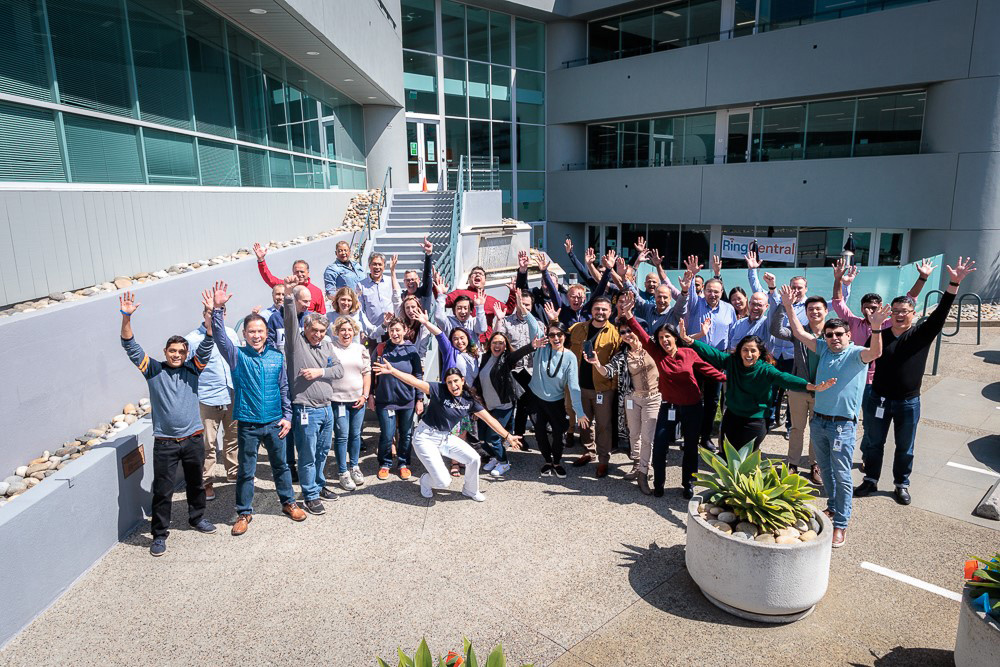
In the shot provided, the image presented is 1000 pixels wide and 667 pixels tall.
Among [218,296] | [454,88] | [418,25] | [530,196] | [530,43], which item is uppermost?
[530,43]

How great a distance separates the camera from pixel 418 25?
22172mm

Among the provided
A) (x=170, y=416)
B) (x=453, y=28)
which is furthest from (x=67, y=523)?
(x=453, y=28)

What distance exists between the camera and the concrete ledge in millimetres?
4074

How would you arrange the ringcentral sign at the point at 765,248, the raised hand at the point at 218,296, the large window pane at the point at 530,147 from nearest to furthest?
the raised hand at the point at 218,296 → the ringcentral sign at the point at 765,248 → the large window pane at the point at 530,147

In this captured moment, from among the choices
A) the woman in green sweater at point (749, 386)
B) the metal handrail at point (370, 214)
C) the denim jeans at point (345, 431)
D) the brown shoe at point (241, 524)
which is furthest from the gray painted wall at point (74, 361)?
the metal handrail at point (370, 214)

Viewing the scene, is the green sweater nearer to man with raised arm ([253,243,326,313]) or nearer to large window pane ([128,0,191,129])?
man with raised arm ([253,243,326,313])

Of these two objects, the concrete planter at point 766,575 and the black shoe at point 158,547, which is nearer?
the concrete planter at point 766,575

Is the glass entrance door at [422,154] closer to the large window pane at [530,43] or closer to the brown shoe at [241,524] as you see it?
the large window pane at [530,43]

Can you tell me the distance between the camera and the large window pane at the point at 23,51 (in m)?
5.86

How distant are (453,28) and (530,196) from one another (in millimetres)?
7134

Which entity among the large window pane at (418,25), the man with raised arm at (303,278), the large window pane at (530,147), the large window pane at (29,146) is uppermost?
the large window pane at (418,25)

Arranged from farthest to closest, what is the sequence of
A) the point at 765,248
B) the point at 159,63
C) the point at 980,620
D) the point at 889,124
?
the point at 765,248, the point at 889,124, the point at 159,63, the point at 980,620

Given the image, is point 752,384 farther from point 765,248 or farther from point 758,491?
point 765,248

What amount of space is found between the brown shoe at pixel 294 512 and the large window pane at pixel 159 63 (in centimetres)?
570
